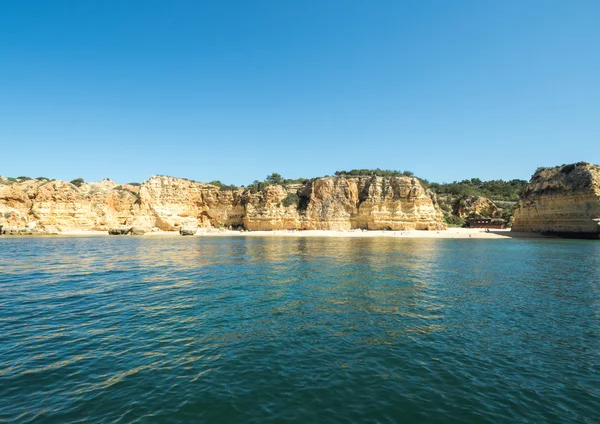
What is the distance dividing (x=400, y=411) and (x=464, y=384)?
75.9 inches

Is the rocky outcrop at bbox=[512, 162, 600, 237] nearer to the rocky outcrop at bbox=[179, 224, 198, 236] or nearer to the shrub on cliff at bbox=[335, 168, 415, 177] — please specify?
the shrub on cliff at bbox=[335, 168, 415, 177]

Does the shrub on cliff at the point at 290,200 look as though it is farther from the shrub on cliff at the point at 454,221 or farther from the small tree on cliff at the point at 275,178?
the shrub on cliff at the point at 454,221

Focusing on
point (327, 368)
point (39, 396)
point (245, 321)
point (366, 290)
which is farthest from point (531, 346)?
point (39, 396)

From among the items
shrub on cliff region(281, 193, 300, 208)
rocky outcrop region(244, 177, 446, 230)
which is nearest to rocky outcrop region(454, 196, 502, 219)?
rocky outcrop region(244, 177, 446, 230)

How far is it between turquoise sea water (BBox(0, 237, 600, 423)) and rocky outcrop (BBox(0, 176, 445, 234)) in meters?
47.5

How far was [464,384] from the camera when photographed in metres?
6.38

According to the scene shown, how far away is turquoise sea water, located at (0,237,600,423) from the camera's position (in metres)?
5.56

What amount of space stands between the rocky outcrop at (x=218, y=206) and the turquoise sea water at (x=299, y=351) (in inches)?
1871

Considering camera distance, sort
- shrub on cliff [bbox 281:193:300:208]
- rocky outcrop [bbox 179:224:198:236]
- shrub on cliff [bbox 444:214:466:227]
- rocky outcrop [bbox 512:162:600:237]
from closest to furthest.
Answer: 1. rocky outcrop [bbox 512:162:600:237]
2. rocky outcrop [bbox 179:224:198:236]
3. shrub on cliff [bbox 281:193:300:208]
4. shrub on cliff [bbox 444:214:466:227]

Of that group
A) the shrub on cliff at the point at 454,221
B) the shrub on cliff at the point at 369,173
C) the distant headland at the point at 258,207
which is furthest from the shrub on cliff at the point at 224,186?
the shrub on cliff at the point at 454,221

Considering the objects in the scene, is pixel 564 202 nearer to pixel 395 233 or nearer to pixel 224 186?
pixel 395 233

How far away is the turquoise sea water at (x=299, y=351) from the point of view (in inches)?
219

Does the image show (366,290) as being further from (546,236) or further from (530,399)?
(546,236)

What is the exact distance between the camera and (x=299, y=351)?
7.99 m
